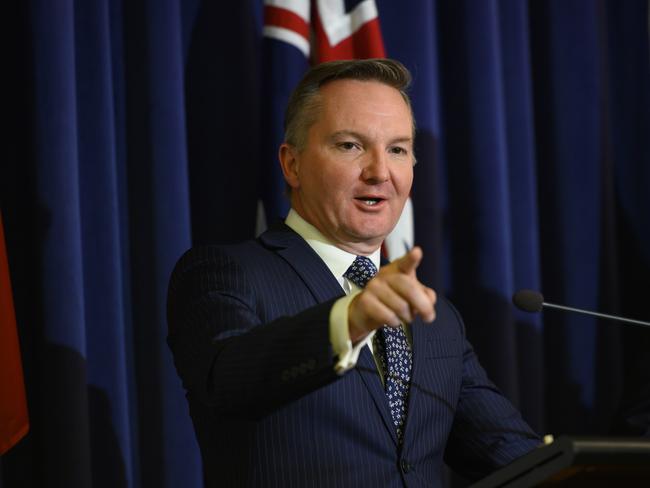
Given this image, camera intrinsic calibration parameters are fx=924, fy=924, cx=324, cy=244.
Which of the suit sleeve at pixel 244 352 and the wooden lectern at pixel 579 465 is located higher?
the suit sleeve at pixel 244 352

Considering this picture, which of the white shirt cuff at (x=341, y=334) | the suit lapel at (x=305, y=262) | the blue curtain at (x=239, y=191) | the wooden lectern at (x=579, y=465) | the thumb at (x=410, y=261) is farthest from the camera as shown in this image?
the blue curtain at (x=239, y=191)

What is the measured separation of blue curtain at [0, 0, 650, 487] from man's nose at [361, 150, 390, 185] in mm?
646

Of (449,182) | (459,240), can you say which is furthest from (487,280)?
(449,182)

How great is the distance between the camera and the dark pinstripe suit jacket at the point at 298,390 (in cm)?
140

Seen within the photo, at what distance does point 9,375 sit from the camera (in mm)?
2178

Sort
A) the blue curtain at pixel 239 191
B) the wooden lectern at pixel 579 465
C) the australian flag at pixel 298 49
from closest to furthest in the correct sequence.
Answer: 1. the wooden lectern at pixel 579 465
2. the blue curtain at pixel 239 191
3. the australian flag at pixel 298 49

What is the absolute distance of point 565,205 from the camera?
329 cm

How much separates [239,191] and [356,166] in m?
0.75

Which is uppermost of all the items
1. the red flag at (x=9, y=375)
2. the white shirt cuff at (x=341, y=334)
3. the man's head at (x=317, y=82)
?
the man's head at (x=317, y=82)

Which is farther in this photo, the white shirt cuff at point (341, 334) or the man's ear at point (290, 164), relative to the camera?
the man's ear at point (290, 164)

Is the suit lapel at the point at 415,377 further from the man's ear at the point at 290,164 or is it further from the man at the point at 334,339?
the man's ear at the point at 290,164

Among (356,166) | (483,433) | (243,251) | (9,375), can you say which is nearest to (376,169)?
(356,166)

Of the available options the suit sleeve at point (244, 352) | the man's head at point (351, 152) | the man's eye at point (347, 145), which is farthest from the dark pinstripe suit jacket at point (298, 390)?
the man's eye at point (347, 145)

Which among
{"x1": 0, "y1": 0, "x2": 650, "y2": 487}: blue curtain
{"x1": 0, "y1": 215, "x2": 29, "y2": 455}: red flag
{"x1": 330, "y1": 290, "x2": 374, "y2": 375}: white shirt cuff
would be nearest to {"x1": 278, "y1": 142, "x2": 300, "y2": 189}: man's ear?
{"x1": 0, "y1": 0, "x2": 650, "y2": 487}: blue curtain
